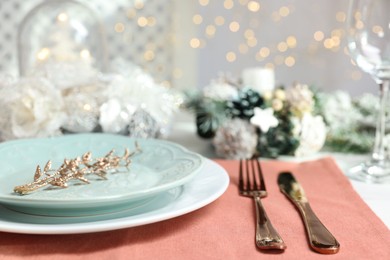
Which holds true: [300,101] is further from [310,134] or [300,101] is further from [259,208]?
[259,208]

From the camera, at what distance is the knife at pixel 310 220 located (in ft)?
1.69

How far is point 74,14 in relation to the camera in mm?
1642

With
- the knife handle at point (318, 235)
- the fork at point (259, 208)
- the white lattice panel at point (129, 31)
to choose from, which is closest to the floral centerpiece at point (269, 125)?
the fork at point (259, 208)

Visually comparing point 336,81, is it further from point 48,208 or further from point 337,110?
point 48,208

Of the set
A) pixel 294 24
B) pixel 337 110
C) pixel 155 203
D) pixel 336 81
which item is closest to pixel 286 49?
pixel 294 24

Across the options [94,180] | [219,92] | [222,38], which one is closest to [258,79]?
[219,92]

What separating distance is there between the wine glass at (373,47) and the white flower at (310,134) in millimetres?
136

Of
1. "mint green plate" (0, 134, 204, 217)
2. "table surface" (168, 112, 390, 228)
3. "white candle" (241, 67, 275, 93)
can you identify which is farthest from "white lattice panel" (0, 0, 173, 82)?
"mint green plate" (0, 134, 204, 217)

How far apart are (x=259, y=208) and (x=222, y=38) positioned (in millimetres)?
2562

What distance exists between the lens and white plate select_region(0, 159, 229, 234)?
1.67 ft

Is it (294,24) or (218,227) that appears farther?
(294,24)

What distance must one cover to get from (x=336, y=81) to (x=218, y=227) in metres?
2.68

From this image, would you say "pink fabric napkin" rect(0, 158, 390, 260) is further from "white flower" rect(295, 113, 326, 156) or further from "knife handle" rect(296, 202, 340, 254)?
"white flower" rect(295, 113, 326, 156)

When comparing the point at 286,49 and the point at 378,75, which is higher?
the point at 378,75
